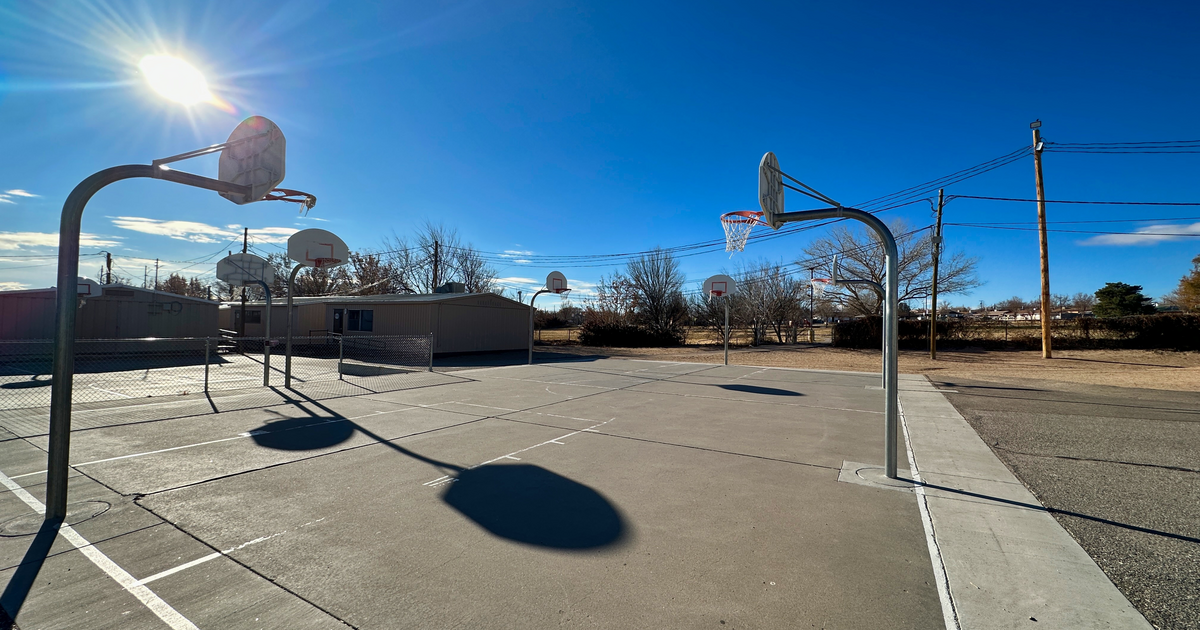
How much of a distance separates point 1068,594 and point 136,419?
10.7 m

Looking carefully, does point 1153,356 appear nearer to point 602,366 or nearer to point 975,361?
point 975,361

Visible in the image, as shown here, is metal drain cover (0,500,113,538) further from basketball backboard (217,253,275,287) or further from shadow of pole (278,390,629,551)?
basketball backboard (217,253,275,287)

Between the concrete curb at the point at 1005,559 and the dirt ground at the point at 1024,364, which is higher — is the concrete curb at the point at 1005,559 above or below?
below

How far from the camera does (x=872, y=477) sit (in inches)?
207

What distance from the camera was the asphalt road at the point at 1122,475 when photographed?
3.18 metres

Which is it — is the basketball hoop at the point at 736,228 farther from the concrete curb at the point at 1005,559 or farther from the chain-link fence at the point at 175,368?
the chain-link fence at the point at 175,368

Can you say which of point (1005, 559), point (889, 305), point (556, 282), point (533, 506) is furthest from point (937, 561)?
point (556, 282)

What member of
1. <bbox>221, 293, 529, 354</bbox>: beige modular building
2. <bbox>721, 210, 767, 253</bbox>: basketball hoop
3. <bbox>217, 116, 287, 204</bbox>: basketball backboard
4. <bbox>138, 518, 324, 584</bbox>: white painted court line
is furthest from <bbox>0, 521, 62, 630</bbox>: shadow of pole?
<bbox>221, 293, 529, 354</bbox>: beige modular building

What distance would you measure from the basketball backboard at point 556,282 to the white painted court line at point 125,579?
16.6m

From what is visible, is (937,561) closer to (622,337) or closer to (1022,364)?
(1022,364)

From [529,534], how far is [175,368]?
57.4ft

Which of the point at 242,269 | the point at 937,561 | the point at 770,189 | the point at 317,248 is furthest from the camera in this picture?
the point at 242,269

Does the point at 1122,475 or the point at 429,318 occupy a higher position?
the point at 429,318

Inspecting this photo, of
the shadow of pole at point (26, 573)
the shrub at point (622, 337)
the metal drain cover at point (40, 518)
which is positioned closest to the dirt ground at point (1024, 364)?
the shrub at point (622, 337)
